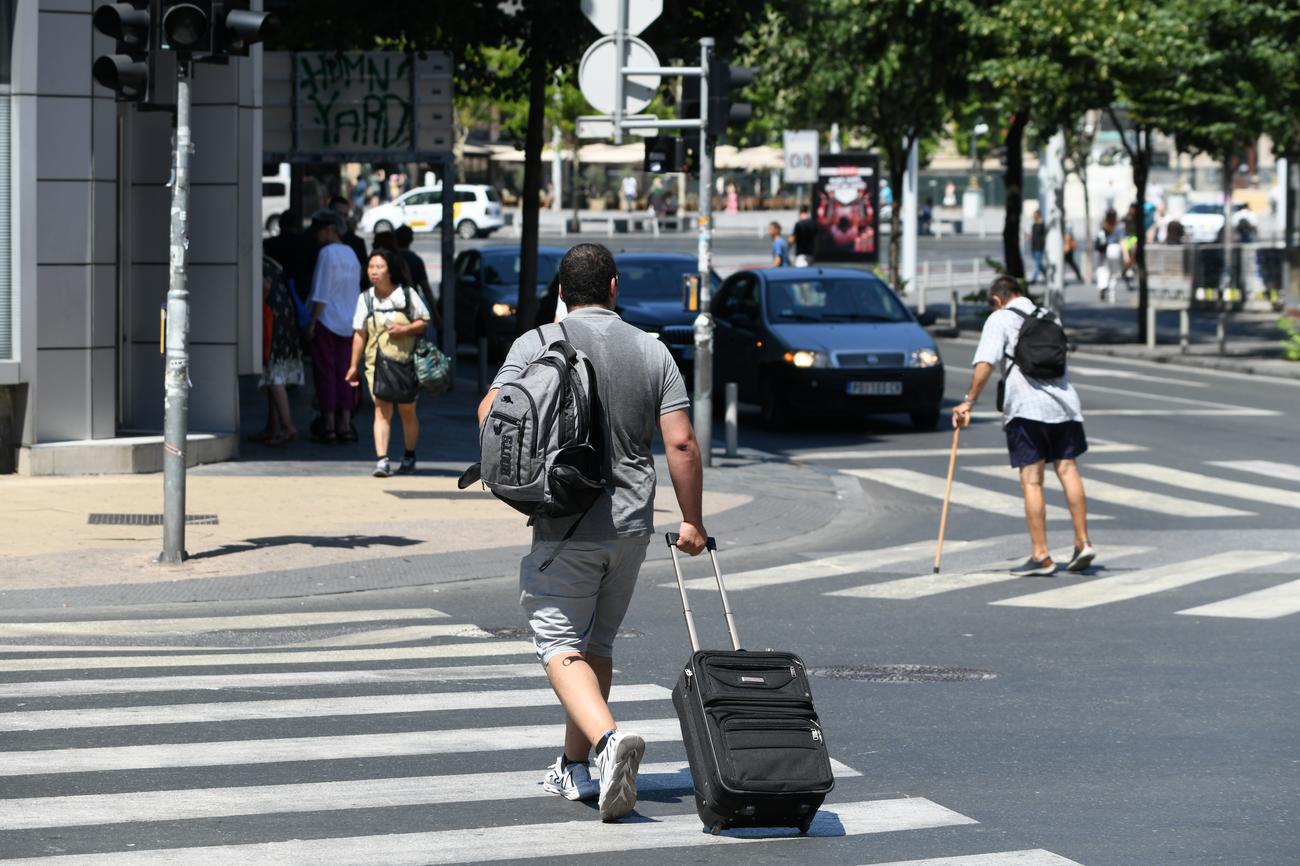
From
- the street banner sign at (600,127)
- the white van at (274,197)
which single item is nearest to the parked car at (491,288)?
the street banner sign at (600,127)

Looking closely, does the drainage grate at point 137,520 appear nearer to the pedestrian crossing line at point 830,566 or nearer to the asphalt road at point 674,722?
the asphalt road at point 674,722

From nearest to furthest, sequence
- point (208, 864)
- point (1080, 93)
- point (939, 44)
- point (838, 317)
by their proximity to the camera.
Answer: point (208, 864), point (838, 317), point (1080, 93), point (939, 44)

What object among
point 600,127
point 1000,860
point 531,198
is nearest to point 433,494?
point 600,127

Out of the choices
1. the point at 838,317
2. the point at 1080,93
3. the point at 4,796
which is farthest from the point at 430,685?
the point at 1080,93

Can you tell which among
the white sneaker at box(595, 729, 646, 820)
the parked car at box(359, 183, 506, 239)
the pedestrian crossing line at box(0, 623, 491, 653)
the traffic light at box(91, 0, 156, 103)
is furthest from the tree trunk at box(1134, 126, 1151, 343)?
the parked car at box(359, 183, 506, 239)

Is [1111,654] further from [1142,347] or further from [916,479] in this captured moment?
[1142,347]

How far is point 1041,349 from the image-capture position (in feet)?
41.4

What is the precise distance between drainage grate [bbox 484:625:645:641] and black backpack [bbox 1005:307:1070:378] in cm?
343

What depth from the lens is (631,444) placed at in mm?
6500

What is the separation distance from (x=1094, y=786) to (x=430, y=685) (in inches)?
111

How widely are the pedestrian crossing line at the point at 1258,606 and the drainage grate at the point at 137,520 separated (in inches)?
243

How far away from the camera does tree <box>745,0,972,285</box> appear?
36219mm

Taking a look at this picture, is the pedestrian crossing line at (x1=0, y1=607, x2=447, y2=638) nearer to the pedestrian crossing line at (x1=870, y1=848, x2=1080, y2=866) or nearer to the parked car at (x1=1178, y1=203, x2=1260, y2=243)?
the pedestrian crossing line at (x1=870, y1=848, x2=1080, y2=866)

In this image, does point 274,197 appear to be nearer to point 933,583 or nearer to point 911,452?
point 911,452
